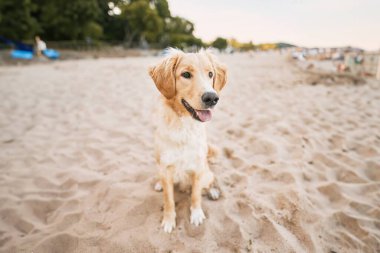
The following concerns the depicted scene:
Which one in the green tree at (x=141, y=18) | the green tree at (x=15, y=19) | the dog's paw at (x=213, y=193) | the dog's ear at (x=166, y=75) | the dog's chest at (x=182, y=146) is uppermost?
the green tree at (x=141, y=18)

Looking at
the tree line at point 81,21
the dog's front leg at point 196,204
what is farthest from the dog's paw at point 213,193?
the tree line at point 81,21

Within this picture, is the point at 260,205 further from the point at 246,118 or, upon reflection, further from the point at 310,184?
the point at 246,118

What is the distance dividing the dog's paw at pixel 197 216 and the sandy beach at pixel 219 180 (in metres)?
0.06

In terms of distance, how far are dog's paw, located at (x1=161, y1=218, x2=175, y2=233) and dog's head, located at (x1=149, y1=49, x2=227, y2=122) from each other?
109 centimetres

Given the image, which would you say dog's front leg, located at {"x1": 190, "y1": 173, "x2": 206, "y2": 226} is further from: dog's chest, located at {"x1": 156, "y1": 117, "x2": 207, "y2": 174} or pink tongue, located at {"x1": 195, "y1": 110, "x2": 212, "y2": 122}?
pink tongue, located at {"x1": 195, "y1": 110, "x2": 212, "y2": 122}

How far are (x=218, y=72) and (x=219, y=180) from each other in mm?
1410

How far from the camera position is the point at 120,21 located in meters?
45.2

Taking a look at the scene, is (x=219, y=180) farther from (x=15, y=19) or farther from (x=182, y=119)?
(x=15, y=19)

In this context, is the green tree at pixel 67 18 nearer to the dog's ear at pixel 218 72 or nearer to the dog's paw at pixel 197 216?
the dog's ear at pixel 218 72

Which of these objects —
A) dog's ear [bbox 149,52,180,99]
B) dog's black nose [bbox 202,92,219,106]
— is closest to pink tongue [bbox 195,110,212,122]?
dog's black nose [bbox 202,92,219,106]

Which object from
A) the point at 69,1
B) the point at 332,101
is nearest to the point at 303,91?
the point at 332,101

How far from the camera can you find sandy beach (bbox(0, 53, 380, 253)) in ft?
7.45

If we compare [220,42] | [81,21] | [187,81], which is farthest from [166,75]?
[220,42]

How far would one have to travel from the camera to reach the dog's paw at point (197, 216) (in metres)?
2.47
